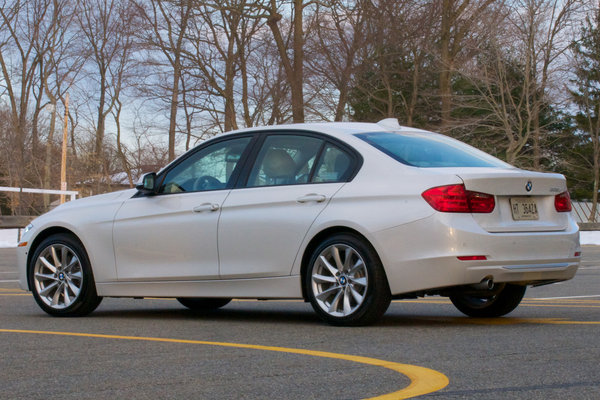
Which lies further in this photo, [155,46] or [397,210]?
[155,46]

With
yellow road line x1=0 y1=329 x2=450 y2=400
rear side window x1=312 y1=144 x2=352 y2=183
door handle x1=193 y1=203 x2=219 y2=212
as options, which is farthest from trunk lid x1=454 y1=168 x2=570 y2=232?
door handle x1=193 y1=203 x2=219 y2=212

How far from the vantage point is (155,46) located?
3334cm

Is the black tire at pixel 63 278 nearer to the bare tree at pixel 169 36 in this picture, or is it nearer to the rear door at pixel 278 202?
the rear door at pixel 278 202

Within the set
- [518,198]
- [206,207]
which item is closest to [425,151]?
[518,198]

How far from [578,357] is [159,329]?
328cm

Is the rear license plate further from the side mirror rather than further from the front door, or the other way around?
the side mirror

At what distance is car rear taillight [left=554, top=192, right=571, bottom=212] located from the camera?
24.8 feet

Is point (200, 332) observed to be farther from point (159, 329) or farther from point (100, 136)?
→ point (100, 136)

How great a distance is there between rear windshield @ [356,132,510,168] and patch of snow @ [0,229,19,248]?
929 inches

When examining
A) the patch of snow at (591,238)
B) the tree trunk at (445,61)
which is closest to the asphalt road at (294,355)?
the patch of snow at (591,238)

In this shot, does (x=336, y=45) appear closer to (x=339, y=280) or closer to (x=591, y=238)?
(x=591, y=238)

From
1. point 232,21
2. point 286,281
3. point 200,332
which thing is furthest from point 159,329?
point 232,21

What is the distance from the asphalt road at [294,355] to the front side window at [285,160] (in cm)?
113

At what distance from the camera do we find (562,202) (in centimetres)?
763
